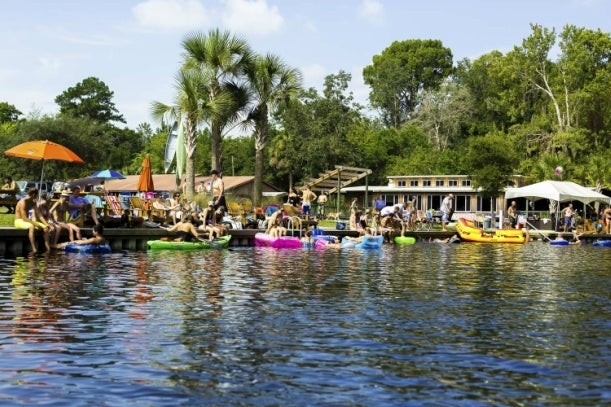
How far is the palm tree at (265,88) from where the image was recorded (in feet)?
139

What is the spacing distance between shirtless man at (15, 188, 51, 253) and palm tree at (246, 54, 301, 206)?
65.8 feet

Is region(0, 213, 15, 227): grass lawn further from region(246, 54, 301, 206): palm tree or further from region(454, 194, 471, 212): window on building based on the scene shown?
region(454, 194, 471, 212): window on building

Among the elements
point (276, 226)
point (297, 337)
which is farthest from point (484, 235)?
point (297, 337)

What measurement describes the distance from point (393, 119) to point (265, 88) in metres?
59.0

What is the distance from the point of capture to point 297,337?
418 inches

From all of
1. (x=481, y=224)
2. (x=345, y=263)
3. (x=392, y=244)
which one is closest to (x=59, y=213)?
(x=345, y=263)

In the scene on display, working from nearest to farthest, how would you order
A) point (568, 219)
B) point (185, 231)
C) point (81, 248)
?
point (81, 248) → point (185, 231) → point (568, 219)

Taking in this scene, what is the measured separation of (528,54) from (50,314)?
60.3 meters

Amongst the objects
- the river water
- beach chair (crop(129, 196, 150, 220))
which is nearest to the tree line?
beach chair (crop(129, 196, 150, 220))

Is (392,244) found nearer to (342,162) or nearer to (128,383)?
(128,383)

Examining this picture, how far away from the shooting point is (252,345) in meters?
10.1

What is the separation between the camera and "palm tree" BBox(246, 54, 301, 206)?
42281 mm

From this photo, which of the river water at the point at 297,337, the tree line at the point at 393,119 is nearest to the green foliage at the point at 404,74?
the tree line at the point at 393,119

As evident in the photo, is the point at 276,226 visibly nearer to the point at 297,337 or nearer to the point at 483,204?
the point at 297,337
